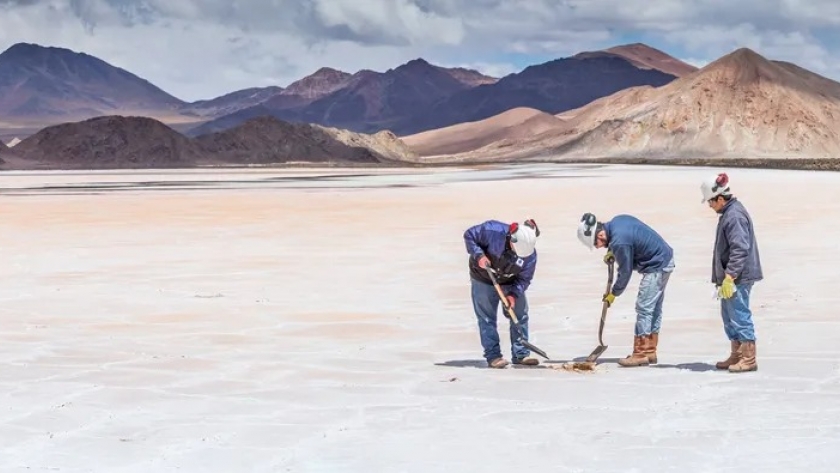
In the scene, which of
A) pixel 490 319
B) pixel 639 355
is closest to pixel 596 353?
pixel 639 355

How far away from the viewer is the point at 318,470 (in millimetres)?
6699

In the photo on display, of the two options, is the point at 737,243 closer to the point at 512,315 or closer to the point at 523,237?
the point at 523,237

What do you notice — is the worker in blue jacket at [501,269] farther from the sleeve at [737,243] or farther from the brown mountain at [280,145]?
the brown mountain at [280,145]

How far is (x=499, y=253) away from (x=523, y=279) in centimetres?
32

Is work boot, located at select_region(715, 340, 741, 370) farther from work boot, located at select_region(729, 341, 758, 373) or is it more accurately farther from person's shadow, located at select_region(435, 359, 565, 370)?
person's shadow, located at select_region(435, 359, 565, 370)

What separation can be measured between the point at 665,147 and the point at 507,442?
6346 inches

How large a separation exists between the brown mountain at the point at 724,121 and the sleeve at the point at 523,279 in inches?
5982

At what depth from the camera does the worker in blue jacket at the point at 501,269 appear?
9.53 meters

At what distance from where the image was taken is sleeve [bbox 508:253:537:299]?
9.72 meters

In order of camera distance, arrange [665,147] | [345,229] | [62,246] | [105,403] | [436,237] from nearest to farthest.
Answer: [105,403]
[62,246]
[436,237]
[345,229]
[665,147]

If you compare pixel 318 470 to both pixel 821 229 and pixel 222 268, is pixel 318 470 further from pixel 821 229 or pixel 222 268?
pixel 821 229

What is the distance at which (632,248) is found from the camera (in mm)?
9773

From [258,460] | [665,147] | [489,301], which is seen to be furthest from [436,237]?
[665,147]

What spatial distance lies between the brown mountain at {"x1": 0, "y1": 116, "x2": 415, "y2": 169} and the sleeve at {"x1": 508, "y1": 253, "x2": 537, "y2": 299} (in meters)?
123
